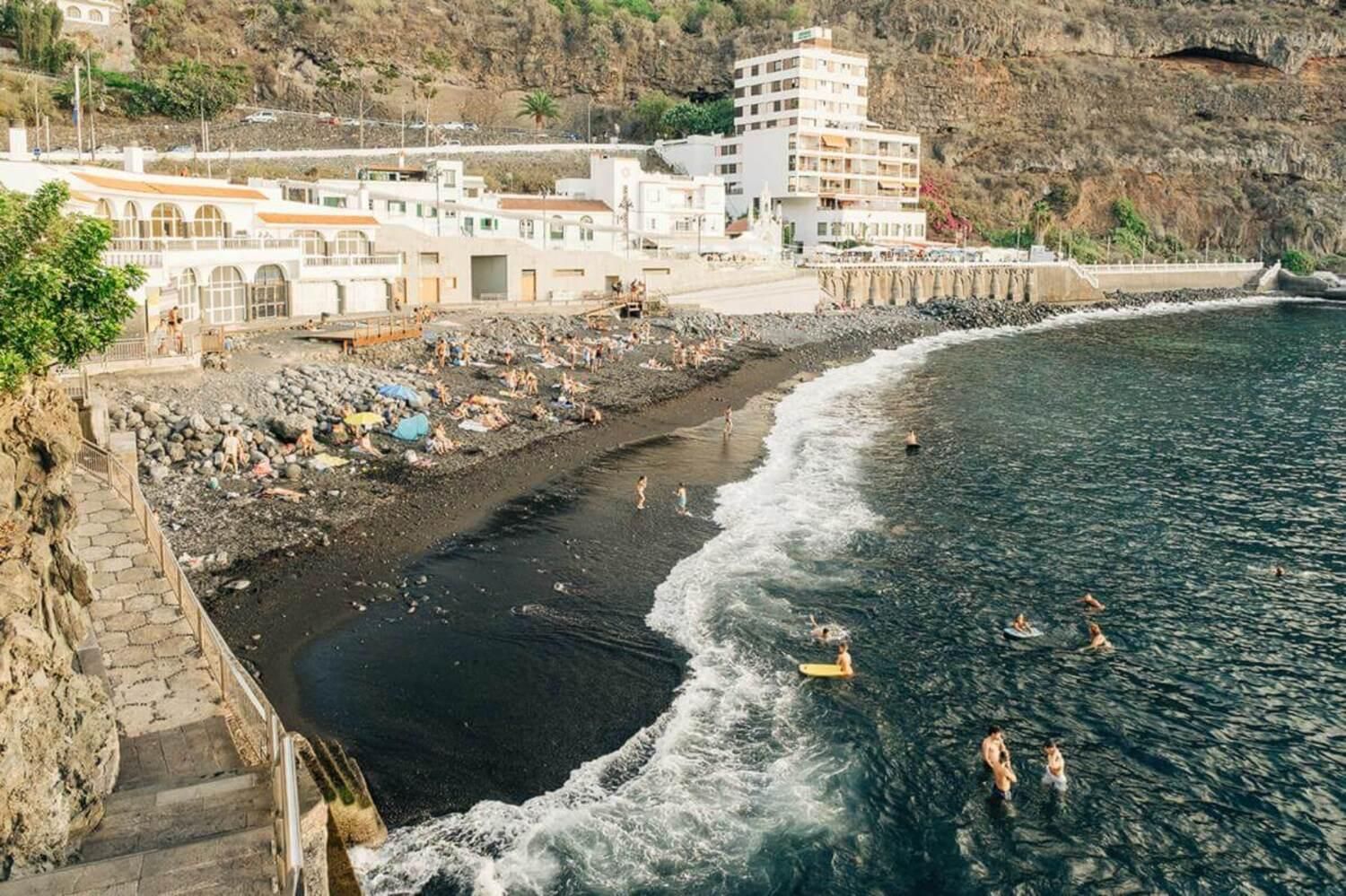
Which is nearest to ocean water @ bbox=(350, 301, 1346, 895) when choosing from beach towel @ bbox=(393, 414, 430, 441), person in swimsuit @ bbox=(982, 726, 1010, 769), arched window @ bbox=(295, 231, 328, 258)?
person in swimsuit @ bbox=(982, 726, 1010, 769)

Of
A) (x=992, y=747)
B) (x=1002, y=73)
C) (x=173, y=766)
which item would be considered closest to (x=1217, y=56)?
(x=1002, y=73)

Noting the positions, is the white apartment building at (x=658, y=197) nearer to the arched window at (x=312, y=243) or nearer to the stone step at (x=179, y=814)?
the arched window at (x=312, y=243)

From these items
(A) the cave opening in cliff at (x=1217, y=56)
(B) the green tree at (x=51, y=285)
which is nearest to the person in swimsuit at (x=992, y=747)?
(B) the green tree at (x=51, y=285)

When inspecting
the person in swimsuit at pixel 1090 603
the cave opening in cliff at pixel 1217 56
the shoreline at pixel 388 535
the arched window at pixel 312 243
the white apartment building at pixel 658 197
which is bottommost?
the person in swimsuit at pixel 1090 603

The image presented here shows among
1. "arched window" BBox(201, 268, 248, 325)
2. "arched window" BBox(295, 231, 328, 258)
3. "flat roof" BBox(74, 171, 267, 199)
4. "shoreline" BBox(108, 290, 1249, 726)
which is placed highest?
"flat roof" BBox(74, 171, 267, 199)

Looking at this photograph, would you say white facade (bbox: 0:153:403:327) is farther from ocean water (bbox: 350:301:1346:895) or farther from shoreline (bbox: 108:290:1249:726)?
ocean water (bbox: 350:301:1346:895)

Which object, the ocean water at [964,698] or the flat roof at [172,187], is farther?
the flat roof at [172,187]

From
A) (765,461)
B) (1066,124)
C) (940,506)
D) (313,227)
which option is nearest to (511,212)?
(313,227)
